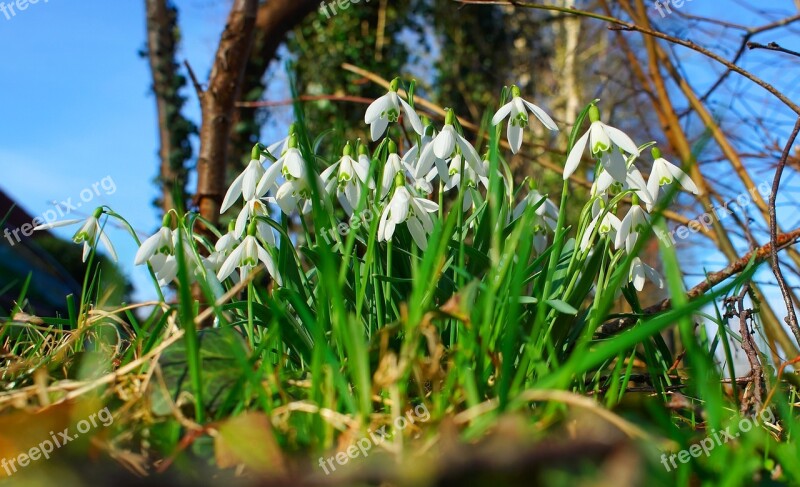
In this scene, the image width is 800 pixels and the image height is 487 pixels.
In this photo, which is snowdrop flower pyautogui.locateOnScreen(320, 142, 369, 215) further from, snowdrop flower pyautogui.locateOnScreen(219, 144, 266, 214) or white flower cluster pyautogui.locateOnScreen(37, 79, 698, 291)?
snowdrop flower pyautogui.locateOnScreen(219, 144, 266, 214)

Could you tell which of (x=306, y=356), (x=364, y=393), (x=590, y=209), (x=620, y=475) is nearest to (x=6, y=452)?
(x=364, y=393)

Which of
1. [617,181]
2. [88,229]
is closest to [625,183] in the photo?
[617,181]

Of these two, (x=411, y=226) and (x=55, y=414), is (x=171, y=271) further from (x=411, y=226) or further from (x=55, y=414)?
(x=55, y=414)

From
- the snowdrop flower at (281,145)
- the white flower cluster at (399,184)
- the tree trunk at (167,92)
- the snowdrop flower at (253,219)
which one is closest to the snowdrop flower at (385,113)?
the white flower cluster at (399,184)

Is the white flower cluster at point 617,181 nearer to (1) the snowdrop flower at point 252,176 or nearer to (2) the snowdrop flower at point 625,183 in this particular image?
(2) the snowdrop flower at point 625,183

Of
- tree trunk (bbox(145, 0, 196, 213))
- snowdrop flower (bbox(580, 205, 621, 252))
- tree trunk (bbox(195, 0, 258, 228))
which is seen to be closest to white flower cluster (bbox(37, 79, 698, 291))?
snowdrop flower (bbox(580, 205, 621, 252))

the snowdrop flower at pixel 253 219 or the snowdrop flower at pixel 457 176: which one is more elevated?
the snowdrop flower at pixel 253 219

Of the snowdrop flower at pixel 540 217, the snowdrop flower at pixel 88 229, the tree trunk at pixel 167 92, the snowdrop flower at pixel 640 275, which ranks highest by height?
the tree trunk at pixel 167 92

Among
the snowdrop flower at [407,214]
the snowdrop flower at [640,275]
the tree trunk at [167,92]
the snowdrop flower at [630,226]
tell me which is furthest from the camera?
the tree trunk at [167,92]
